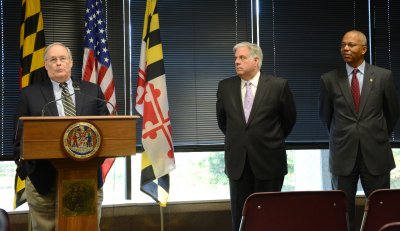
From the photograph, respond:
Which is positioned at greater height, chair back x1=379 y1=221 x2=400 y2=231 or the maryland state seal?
the maryland state seal

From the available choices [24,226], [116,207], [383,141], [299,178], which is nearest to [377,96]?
[383,141]

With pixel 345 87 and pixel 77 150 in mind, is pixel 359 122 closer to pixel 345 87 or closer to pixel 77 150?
pixel 345 87

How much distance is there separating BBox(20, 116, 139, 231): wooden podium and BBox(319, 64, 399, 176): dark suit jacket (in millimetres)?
1810

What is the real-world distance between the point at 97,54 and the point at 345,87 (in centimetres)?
209

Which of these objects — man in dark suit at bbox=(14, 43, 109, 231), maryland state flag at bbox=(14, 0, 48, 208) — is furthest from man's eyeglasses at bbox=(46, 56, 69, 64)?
maryland state flag at bbox=(14, 0, 48, 208)

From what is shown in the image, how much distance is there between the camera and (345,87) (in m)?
3.90

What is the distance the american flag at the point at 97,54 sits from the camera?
14.3 ft

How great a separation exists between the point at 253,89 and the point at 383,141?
3.43 ft

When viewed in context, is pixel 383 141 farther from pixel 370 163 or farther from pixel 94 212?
pixel 94 212

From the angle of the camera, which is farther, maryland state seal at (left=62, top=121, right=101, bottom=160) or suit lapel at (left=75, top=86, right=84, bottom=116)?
suit lapel at (left=75, top=86, right=84, bottom=116)

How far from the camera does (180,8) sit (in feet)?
16.1

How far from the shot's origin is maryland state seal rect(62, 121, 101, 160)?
262 cm

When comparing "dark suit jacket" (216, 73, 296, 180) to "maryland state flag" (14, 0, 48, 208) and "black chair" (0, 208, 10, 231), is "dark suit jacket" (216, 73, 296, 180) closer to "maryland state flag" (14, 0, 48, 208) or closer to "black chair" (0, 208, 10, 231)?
"maryland state flag" (14, 0, 48, 208)

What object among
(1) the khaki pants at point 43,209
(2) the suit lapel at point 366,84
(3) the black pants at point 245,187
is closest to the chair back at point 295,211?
(1) the khaki pants at point 43,209
